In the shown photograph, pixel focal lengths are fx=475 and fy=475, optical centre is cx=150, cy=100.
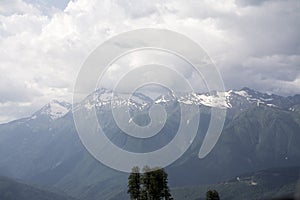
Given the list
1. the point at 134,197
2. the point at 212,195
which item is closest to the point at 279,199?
the point at 134,197

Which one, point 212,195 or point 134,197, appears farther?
point 212,195

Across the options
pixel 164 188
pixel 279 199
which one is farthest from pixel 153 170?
pixel 279 199

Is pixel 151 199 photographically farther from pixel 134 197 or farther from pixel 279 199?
pixel 279 199

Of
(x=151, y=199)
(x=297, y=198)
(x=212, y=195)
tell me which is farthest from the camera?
(x=212, y=195)

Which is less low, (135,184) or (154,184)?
(135,184)

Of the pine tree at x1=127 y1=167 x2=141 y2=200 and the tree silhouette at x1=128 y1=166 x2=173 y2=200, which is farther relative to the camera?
the pine tree at x1=127 y1=167 x2=141 y2=200

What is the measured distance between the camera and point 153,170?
8394 centimetres

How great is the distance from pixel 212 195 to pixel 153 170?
17284 mm

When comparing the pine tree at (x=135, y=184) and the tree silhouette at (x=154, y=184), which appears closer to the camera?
the tree silhouette at (x=154, y=184)

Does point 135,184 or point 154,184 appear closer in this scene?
point 154,184

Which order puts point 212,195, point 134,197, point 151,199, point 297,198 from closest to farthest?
point 297,198 → point 151,199 → point 134,197 → point 212,195

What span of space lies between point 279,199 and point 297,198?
45 cm

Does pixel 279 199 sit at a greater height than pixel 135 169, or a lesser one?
lesser

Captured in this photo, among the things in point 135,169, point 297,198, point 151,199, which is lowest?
point 297,198
